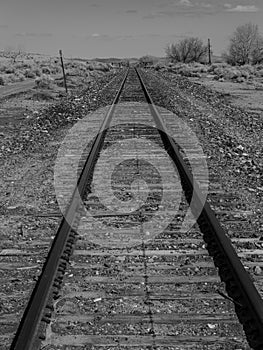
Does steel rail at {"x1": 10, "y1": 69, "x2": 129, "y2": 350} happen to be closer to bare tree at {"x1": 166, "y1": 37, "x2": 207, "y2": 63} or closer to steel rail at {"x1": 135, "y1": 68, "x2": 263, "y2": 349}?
steel rail at {"x1": 135, "y1": 68, "x2": 263, "y2": 349}

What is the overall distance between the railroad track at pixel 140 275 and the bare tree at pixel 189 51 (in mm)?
147124

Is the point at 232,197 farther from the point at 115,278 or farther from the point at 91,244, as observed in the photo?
the point at 115,278

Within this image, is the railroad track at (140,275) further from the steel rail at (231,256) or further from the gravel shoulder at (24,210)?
the gravel shoulder at (24,210)

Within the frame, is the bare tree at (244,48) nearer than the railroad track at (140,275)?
No

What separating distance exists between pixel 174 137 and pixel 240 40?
11842 cm

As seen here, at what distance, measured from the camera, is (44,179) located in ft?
32.1

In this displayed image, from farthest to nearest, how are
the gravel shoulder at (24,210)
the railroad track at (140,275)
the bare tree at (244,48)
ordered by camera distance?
the bare tree at (244,48) < the gravel shoulder at (24,210) < the railroad track at (140,275)

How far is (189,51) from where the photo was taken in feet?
504

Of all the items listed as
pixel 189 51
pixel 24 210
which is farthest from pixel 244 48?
pixel 24 210

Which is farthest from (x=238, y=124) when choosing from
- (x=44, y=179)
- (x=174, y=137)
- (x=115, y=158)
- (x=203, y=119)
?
(x=44, y=179)

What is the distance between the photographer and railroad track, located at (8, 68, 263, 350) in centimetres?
438

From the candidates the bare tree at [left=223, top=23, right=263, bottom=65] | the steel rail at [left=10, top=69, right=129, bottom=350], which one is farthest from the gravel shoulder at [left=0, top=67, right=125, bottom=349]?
the bare tree at [left=223, top=23, right=263, bottom=65]

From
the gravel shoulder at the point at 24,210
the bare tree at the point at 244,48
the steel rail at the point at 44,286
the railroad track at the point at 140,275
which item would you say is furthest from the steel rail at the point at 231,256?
the bare tree at the point at 244,48

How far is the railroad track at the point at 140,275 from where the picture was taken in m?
4.38
